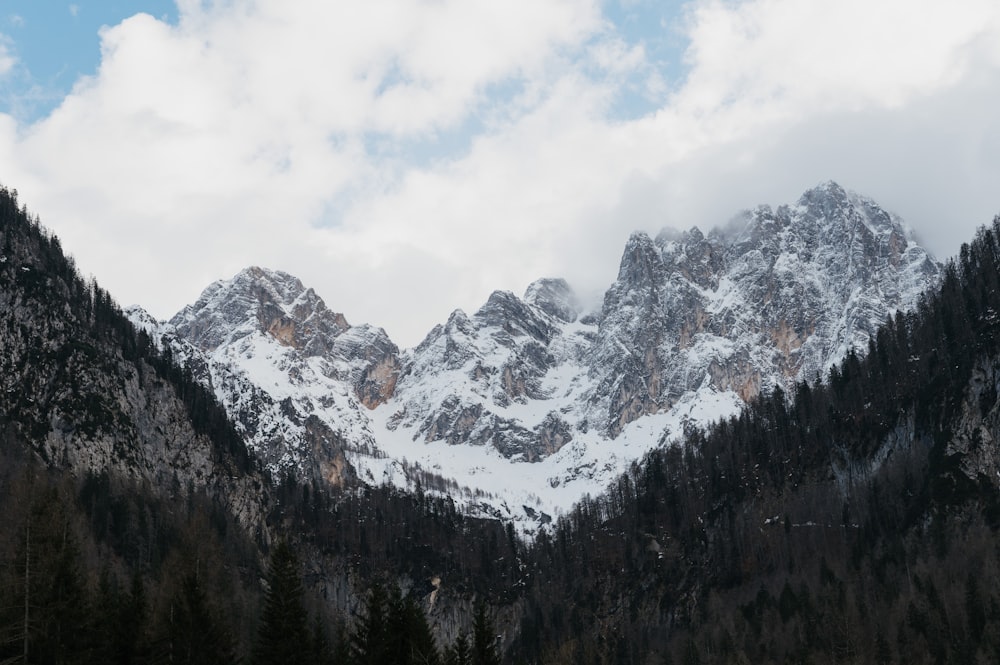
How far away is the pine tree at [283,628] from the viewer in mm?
54000

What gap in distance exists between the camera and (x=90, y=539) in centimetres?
12500

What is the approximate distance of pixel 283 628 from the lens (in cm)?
5497

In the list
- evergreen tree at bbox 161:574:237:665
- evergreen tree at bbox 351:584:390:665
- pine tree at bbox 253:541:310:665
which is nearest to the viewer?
evergreen tree at bbox 161:574:237:665

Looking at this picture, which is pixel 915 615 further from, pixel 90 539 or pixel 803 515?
pixel 90 539

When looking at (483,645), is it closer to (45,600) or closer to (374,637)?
(374,637)

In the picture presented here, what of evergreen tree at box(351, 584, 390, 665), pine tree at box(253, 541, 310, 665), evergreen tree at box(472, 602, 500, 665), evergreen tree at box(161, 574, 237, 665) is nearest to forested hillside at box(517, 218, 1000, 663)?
evergreen tree at box(472, 602, 500, 665)

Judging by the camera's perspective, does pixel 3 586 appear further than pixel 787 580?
No

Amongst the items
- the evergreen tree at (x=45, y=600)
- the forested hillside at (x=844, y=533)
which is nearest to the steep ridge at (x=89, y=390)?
the forested hillside at (x=844, y=533)

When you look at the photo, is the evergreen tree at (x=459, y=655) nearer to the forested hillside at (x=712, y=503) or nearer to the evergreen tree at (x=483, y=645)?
the forested hillside at (x=712, y=503)

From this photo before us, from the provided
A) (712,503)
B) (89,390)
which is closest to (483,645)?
(89,390)

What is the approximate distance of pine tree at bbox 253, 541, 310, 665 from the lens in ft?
177

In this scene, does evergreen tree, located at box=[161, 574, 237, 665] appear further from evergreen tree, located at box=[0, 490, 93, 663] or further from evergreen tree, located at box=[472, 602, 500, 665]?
evergreen tree, located at box=[472, 602, 500, 665]

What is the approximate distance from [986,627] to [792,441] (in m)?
82.4

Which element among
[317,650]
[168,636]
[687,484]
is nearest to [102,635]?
[168,636]
